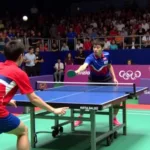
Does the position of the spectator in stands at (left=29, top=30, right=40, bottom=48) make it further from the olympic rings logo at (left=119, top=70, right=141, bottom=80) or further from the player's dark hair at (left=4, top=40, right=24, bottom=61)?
the player's dark hair at (left=4, top=40, right=24, bottom=61)

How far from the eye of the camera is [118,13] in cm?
2203

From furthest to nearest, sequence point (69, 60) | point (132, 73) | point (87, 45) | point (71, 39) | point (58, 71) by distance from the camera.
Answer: point (71, 39)
point (87, 45)
point (69, 60)
point (58, 71)
point (132, 73)

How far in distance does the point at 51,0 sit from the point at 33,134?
20327mm

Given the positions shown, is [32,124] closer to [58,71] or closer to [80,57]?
[58,71]

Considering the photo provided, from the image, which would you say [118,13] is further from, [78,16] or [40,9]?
[40,9]

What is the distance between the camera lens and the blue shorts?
3.80 metres

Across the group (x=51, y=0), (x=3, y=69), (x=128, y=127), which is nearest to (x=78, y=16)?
(x=51, y=0)

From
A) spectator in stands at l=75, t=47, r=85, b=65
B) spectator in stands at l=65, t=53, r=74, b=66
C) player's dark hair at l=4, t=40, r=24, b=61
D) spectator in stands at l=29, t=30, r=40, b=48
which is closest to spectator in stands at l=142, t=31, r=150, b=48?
spectator in stands at l=75, t=47, r=85, b=65

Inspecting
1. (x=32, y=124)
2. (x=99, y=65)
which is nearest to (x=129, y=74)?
(x=99, y=65)

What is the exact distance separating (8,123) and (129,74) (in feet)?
34.0

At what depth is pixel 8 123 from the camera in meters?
3.83

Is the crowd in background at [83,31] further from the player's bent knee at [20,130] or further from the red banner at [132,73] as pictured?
the player's bent knee at [20,130]

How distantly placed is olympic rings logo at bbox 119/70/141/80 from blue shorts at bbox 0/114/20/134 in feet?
33.3

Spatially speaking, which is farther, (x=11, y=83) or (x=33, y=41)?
(x=33, y=41)
